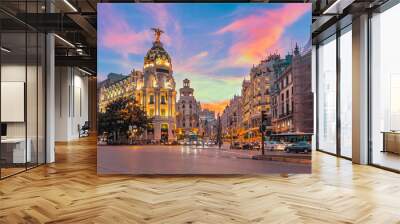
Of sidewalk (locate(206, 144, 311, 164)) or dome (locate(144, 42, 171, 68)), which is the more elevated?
dome (locate(144, 42, 171, 68))

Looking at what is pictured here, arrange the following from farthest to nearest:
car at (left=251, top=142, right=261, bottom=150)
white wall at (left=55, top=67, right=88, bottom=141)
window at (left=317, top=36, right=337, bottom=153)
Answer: white wall at (left=55, top=67, right=88, bottom=141) < window at (left=317, top=36, right=337, bottom=153) < car at (left=251, top=142, right=261, bottom=150)

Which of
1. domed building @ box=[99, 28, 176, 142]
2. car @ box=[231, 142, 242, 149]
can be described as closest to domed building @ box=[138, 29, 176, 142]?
domed building @ box=[99, 28, 176, 142]

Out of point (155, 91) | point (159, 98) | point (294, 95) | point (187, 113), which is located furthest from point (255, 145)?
point (155, 91)

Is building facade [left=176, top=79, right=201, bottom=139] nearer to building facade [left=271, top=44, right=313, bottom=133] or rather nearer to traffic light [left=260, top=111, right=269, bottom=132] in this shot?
traffic light [left=260, top=111, right=269, bottom=132]

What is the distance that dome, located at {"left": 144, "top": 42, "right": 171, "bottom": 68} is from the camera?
6.20m

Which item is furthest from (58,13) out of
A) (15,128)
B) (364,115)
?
(364,115)

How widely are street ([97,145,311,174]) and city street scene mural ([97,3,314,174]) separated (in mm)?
17

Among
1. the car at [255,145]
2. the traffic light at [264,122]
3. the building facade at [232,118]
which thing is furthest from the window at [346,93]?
the building facade at [232,118]

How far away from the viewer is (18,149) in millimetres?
6844

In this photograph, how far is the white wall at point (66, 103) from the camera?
1583cm

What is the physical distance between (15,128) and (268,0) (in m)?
5.62

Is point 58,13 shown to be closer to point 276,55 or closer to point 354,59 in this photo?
point 276,55

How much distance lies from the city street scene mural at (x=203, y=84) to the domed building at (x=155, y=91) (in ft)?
0.06

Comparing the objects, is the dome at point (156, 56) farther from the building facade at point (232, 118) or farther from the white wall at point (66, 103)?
the white wall at point (66, 103)
